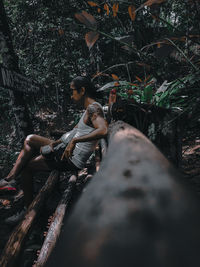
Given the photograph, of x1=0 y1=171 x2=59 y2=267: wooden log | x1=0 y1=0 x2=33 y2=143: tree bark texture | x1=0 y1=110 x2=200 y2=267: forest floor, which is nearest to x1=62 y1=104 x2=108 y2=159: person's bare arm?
x1=0 y1=171 x2=59 y2=267: wooden log

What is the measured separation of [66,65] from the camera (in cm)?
776

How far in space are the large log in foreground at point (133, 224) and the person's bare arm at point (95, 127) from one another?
5.43 feet

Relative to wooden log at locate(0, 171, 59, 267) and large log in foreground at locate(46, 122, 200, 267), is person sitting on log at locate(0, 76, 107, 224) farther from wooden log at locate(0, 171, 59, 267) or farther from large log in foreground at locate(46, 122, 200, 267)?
large log in foreground at locate(46, 122, 200, 267)

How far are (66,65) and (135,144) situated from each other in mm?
7644

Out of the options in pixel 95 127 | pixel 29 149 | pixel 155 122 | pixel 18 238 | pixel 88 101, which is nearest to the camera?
pixel 18 238

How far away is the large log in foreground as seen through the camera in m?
0.34

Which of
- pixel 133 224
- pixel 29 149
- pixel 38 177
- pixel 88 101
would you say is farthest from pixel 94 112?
pixel 38 177

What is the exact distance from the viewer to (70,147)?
237 centimetres

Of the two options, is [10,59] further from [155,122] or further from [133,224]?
[133,224]

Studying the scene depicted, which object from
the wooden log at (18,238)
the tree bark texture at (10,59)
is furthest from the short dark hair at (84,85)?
the tree bark texture at (10,59)

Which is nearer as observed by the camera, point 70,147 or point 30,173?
point 70,147

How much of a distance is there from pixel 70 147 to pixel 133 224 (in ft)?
6.66

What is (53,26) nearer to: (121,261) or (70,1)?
(70,1)

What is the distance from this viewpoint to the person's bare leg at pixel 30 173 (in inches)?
110
